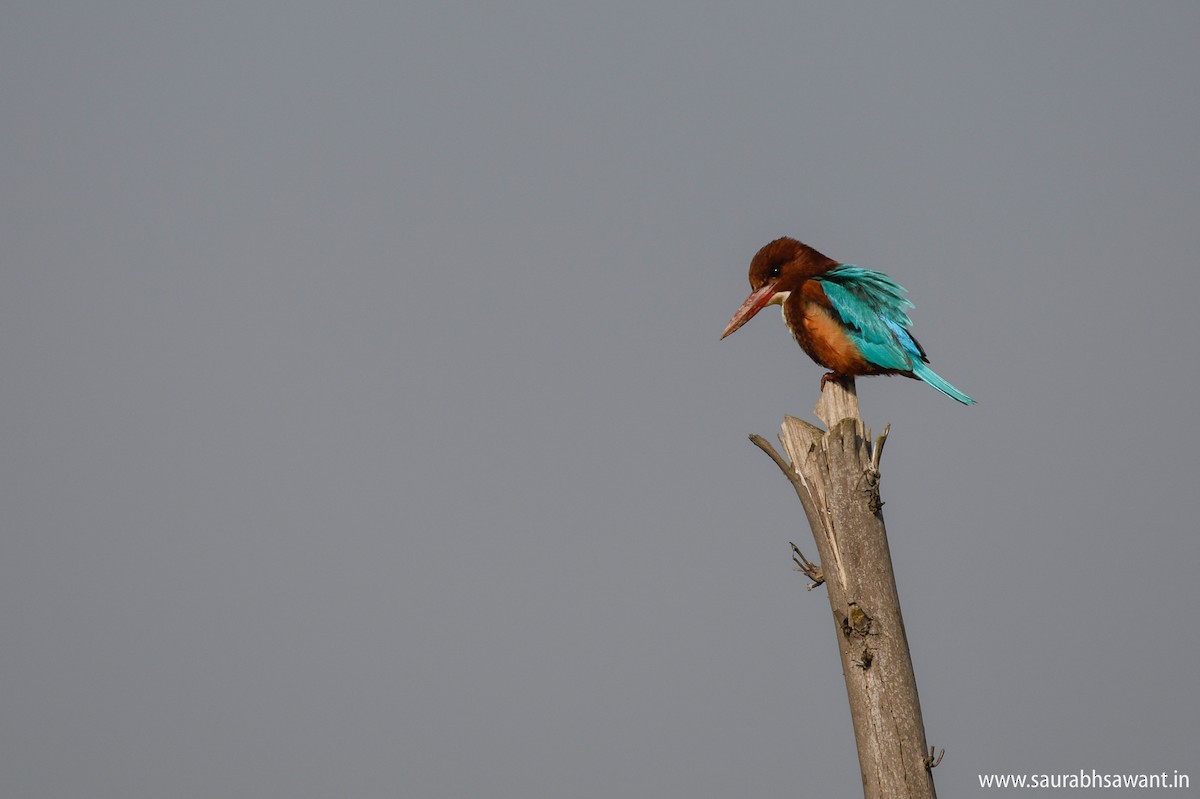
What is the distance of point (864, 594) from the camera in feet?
19.5

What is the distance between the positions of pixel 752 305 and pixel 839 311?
658 millimetres

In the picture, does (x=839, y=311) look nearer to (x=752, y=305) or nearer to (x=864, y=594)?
(x=752, y=305)

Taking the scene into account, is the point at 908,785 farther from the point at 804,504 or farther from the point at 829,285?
the point at 829,285

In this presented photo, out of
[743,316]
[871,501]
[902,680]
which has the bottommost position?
[902,680]

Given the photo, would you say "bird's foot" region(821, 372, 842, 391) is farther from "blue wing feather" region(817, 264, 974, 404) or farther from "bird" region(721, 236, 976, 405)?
"blue wing feather" region(817, 264, 974, 404)

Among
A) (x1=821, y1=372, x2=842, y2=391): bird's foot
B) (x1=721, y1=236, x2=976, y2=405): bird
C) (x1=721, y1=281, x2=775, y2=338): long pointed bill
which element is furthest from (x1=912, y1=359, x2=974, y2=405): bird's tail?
(x1=721, y1=281, x2=775, y2=338): long pointed bill

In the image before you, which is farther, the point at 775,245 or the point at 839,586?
the point at 775,245

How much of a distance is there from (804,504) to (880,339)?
1754mm

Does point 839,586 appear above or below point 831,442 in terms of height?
below

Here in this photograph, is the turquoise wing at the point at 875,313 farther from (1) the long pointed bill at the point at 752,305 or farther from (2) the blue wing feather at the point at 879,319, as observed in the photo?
(1) the long pointed bill at the point at 752,305

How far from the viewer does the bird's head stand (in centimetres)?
796

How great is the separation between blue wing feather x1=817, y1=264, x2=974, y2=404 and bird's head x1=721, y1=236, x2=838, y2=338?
4.0 inches

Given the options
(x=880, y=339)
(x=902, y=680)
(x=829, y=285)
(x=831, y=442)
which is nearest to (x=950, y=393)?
(x=880, y=339)

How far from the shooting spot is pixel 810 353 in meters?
7.82
